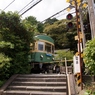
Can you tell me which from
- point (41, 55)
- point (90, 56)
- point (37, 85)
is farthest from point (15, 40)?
point (90, 56)

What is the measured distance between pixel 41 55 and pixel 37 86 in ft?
19.4

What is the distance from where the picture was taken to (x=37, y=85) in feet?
23.6

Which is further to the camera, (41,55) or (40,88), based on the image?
(41,55)

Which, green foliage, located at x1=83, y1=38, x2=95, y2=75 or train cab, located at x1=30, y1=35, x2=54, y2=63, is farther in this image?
train cab, located at x1=30, y1=35, x2=54, y2=63

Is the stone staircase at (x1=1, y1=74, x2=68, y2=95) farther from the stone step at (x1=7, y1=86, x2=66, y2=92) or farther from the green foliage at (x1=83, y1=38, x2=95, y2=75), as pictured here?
the green foliage at (x1=83, y1=38, x2=95, y2=75)

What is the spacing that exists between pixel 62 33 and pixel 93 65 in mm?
25174

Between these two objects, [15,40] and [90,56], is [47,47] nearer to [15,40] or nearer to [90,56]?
[15,40]

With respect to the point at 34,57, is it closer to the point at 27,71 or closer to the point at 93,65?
the point at 27,71

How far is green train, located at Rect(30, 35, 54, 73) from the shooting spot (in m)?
12.4

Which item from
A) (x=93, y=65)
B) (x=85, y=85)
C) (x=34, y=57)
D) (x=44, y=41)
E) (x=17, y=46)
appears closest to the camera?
(x=93, y=65)

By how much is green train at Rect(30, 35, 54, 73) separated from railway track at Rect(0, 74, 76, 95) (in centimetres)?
435

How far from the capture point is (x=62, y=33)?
30.7m

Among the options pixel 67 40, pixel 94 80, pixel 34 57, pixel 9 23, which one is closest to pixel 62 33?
pixel 67 40

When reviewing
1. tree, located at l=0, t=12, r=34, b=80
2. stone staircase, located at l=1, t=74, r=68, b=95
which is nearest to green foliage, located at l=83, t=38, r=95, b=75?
stone staircase, located at l=1, t=74, r=68, b=95
